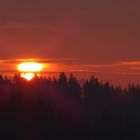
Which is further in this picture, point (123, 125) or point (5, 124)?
point (123, 125)

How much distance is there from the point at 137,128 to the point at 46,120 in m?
32.4

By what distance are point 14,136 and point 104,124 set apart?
3398 cm

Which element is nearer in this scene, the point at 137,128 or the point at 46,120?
the point at 46,120

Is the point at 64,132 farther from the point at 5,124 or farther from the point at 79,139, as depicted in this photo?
the point at 5,124

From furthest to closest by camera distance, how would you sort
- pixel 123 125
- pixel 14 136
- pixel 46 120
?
pixel 123 125 < pixel 46 120 < pixel 14 136

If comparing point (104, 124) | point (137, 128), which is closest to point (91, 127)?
point (104, 124)

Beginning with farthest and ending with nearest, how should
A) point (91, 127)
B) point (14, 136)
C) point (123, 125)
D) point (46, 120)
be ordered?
1. point (123, 125)
2. point (91, 127)
3. point (46, 120)
4. point (14, 136)

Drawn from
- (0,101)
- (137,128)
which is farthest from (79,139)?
(137,128)

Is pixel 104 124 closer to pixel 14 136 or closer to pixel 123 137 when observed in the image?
pixel 123 137

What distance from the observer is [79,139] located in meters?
162

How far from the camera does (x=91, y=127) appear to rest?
173m

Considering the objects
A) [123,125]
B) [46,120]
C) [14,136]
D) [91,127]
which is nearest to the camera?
[14,136]

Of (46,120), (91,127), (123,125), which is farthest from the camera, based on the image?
(123,125)

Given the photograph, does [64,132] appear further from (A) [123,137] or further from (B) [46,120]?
(A) [123,137]
